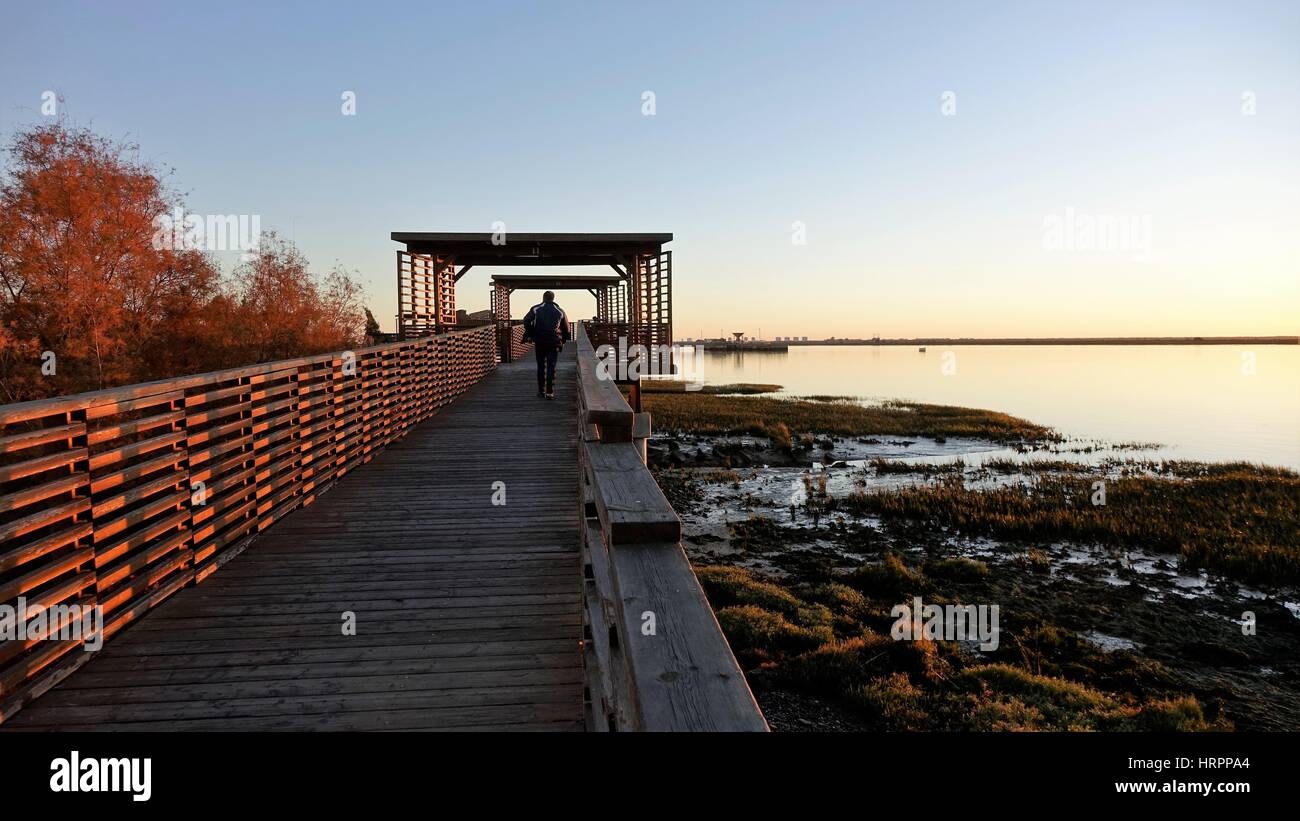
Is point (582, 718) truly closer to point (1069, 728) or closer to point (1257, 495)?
point (1069, 728)

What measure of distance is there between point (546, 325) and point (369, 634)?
8797 mm

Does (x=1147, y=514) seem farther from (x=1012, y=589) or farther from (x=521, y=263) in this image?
(x=521, y=263)

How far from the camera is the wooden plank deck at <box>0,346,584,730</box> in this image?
309 cm

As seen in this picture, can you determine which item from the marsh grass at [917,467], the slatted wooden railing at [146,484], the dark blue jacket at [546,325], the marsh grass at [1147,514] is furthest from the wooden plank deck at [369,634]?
the marsh grass at [917,467]

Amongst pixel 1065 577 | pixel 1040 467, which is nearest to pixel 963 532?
pixel 1065 577

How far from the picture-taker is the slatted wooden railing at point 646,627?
1298 mm

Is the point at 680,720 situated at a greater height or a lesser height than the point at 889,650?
greater

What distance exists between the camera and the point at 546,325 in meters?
12.2

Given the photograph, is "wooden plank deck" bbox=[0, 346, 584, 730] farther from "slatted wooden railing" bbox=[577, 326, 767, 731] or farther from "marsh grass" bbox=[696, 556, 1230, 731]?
"marsh grass" bbox=[696, 556, 1230, 731]

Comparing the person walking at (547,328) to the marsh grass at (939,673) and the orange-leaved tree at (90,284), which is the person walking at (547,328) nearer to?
the marsh grass at (939,673)

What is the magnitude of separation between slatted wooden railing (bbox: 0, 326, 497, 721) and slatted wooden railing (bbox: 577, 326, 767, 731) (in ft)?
8.39

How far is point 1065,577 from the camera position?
11430 millimetres

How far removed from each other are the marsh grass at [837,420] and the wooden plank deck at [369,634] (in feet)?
74.4
